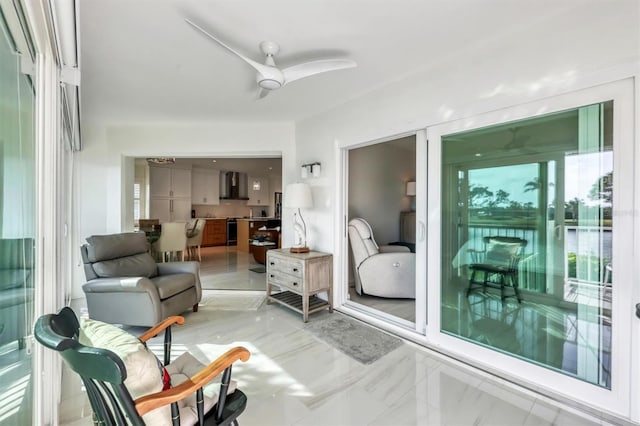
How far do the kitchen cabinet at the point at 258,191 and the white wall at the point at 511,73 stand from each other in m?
7.22

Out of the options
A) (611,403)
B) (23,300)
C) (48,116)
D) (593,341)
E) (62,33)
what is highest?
(62,33)

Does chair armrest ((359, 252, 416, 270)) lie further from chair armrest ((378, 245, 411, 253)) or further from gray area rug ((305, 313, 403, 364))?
gray area rug ((305, 313, 403, 364))

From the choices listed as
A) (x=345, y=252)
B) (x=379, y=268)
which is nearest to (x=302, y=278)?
(x=345, y=252)

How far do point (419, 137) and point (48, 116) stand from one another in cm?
268

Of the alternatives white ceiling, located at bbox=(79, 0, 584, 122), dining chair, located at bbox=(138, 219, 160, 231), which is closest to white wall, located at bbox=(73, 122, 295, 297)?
white ceiling, located at bbox=(79, 0, 584, 122)

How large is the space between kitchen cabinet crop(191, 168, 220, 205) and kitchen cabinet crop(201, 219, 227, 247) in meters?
0.76

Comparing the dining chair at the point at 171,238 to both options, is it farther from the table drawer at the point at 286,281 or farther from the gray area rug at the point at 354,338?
the gray area rug at the point at 354,338

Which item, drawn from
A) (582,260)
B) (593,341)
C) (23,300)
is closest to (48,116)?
(23,300)

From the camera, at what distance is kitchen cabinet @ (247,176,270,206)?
33.7 feet

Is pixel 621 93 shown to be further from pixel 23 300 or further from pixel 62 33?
pixel 23 300

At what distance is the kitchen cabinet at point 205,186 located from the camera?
907 cm

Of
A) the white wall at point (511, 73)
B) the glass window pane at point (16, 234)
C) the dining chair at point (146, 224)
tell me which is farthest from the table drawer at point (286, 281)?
the dining chair at point (146, 224)

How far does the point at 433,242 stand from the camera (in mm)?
2627

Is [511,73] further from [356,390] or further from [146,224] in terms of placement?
[146,224]
